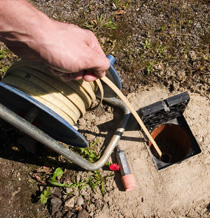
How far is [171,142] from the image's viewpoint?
3465mm

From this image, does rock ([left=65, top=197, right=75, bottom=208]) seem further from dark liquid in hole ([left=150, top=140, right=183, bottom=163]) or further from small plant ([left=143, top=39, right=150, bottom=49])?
small plant ([left=143, top=39, right=150, bottom=49])

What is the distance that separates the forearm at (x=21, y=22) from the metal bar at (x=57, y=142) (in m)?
0.54

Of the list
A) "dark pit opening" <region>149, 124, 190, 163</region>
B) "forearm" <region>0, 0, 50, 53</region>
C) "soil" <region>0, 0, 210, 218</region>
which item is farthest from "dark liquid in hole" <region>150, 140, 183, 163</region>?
"forearm" <region>0, 0, 50, 53</region>

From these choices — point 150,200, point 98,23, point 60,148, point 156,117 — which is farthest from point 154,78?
point 60,148

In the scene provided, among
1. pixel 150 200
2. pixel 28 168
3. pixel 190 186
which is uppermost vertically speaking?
pixel 190 186

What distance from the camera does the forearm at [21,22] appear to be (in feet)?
5.87

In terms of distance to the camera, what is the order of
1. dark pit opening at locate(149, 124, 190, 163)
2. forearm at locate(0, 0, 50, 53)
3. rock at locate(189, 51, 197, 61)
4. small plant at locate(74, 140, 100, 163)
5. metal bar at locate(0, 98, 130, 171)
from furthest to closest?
rock at locate(189, 51, 197, 61), dark pit opening at locate(149, 124, 190, 163), small plant at locate(74, 140, 100, 163), metal bar at locate(0, 98, 130, 171), forearm at locate(0, 0, 50, 53)

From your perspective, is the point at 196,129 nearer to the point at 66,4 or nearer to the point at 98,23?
the point at 98,23

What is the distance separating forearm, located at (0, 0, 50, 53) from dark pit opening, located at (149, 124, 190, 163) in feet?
6.20

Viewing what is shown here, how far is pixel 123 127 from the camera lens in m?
2.96

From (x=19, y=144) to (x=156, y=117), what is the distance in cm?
168

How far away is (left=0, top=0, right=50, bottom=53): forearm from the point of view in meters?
1.79

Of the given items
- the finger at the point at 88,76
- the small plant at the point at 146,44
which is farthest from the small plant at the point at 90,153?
the small plant at the point at 146,44

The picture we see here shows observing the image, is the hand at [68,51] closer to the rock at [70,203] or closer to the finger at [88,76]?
the finger at [88,76]
